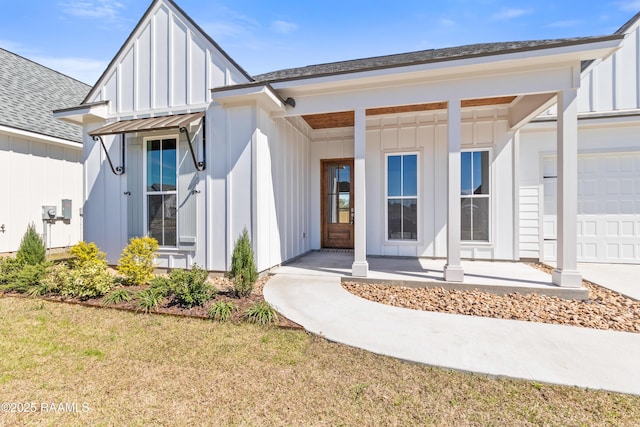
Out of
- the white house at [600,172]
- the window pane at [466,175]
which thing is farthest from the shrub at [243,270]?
the white house at [600,172]

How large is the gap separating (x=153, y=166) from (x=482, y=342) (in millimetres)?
6273

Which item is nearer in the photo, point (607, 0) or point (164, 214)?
point (164, 214)

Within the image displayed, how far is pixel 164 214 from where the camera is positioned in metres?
5.84

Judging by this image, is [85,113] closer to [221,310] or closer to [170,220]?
[170,220]

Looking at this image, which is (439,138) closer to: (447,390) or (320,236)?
(320,236)

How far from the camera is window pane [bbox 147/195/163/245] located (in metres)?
5.88

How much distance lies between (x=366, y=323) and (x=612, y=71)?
8.12m

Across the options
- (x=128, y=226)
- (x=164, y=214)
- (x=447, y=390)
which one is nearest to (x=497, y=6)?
(x=447, y=390)

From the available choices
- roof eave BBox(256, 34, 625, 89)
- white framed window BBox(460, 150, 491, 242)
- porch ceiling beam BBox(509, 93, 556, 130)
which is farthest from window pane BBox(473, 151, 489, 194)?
roof eave BBox(256, 34, 625, 89)

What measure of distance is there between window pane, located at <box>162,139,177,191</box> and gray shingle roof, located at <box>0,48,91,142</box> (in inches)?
209

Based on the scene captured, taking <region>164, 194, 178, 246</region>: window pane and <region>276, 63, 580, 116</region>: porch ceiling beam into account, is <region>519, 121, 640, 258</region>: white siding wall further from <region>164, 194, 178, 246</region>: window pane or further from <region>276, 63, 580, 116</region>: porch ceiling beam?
<region>164, 194, 178, 246</region>: window pane

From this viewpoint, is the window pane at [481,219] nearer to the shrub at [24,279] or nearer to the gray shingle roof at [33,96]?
the shrub at [24,279]

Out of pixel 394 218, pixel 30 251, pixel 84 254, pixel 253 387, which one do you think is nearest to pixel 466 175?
pixel 394 218

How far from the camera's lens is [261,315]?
11.6 ft
